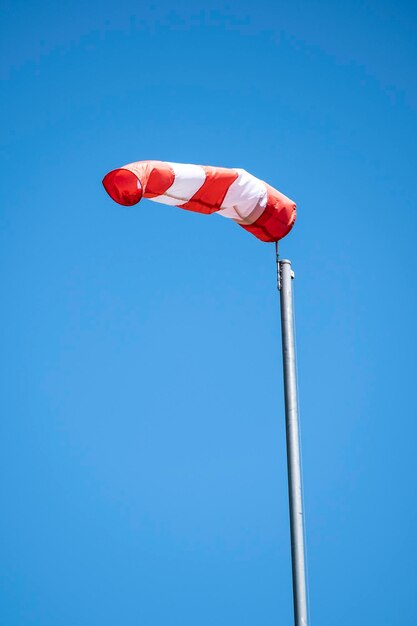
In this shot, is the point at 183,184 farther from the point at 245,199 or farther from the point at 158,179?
the point at 245,199

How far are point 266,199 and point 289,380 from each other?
2025mm

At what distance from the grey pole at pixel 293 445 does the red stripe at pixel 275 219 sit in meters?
1.00

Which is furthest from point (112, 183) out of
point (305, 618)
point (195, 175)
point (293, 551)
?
point (305, 618)

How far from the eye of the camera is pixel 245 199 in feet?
22.2

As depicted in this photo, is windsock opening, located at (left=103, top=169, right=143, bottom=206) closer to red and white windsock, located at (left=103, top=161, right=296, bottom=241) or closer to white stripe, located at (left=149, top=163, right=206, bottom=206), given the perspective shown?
red and white windsock, located at (left=103, top=161, right=296, bottom=241)

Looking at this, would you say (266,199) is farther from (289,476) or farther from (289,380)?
(289,476)

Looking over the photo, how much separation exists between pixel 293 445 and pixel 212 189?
2.50 metres

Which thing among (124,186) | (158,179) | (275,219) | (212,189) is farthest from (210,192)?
(124,186)

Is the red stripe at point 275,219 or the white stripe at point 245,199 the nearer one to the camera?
the white stripe at point 245,199

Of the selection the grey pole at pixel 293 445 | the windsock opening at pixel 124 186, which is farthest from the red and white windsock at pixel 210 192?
the grey pole at pixel 293 445

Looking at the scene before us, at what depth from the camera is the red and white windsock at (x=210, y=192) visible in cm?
607

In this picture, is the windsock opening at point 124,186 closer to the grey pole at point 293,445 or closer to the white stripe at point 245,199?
the white stripe at point 245,199

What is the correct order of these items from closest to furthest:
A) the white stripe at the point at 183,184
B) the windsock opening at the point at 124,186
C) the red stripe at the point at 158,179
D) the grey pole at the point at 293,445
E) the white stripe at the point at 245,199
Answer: the grey pole at the point at 293,445, the windsock opening at the point at 124,186, the red stripe at the point at 158,179, the white stripe at the point at 183,184, the white stripe at the point at 245,199

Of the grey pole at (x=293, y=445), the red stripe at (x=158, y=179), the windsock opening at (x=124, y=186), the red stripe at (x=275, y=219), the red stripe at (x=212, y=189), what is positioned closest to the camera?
the grey pole at (x=293, y=445)
